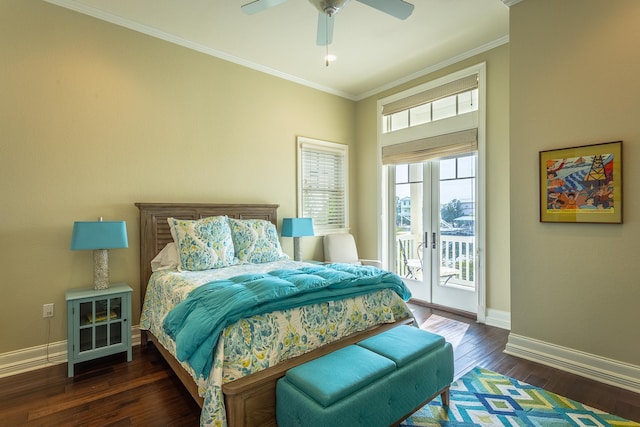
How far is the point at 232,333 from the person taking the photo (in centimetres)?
180

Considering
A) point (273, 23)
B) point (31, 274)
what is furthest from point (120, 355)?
point (273, 23)

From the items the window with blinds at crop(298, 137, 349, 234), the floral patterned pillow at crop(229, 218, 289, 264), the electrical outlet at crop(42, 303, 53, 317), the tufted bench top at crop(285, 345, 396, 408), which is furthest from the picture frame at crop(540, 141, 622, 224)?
the electrical outlet at crop(42, 303, 53, 317)

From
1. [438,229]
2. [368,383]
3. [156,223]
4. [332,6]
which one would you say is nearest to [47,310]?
[156,223]

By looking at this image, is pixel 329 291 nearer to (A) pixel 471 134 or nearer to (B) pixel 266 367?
(B) pixel 266 367

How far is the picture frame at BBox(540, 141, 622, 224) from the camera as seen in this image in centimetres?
244

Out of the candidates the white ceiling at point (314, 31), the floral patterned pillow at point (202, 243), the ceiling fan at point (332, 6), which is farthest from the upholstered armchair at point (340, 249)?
the ceiling fan at point (332, 6)

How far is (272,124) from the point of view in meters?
4.32

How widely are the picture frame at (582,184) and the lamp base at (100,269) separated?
12.6 feet

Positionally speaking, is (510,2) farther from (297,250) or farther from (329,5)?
(297,250)

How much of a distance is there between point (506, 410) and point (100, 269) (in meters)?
3.34

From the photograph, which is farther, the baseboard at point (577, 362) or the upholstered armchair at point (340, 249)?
the upholstered armchair at point (340, 249)

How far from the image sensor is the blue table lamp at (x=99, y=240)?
267cm

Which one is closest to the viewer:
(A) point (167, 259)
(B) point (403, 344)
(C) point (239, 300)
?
(C) point (239, 300)

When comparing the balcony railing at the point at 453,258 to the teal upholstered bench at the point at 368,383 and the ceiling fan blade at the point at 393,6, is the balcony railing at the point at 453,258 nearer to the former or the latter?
the teal upholstered bench at the point at 368,383
